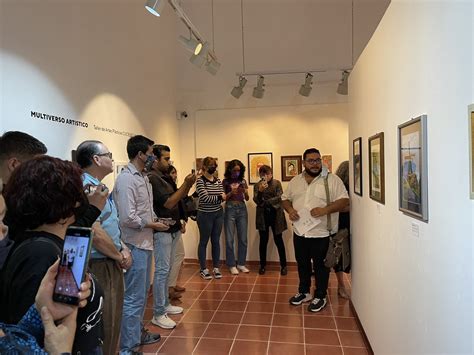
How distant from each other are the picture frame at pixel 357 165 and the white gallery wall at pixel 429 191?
0.41 m

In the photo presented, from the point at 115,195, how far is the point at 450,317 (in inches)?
91.2

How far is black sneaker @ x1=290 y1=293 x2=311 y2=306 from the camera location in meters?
4.23

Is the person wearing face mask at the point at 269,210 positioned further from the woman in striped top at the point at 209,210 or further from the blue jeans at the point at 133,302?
the blue jeans at the point at 133,302

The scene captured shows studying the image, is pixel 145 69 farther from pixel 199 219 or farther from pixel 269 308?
pixel 269 308

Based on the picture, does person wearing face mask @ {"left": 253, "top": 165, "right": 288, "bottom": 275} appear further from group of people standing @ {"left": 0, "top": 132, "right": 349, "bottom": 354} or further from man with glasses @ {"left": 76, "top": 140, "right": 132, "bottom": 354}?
man with glasses @ {"left": 76, "top": 140, "right": 132, "bottom": 354}

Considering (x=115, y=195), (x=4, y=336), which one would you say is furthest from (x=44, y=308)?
(x=115, y=195)

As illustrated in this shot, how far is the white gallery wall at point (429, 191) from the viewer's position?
140cm

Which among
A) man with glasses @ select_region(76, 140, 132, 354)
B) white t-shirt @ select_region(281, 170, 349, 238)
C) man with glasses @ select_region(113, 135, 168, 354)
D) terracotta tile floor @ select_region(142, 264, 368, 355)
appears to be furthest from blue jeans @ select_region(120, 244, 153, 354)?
white t-shirt @ select_region(281, 170, 349, 238)

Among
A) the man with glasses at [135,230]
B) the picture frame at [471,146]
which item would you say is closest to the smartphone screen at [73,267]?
the picture frame at [471,146]

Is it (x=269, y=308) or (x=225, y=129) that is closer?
(x=269, y=308)

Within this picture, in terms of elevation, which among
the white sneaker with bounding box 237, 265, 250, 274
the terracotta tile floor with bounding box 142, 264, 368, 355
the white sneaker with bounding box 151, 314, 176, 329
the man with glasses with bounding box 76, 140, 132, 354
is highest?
the man with glasses with bounding box 76, 140, 132, 354

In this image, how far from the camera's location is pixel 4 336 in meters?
0.96

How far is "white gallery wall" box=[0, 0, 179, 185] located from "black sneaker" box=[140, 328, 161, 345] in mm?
1621

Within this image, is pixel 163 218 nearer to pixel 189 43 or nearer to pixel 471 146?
pixel 189 43
